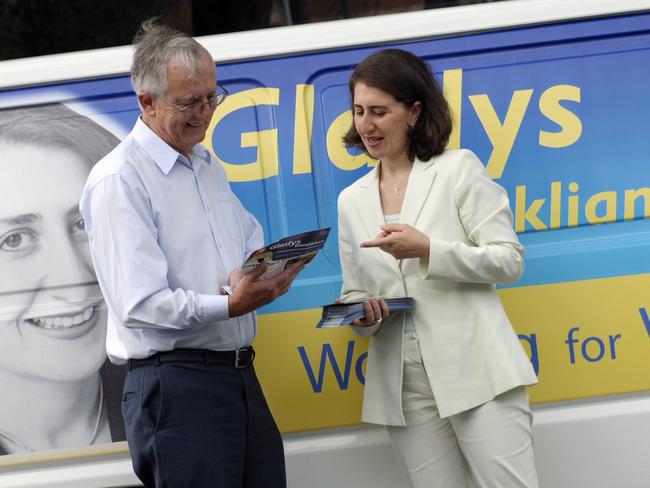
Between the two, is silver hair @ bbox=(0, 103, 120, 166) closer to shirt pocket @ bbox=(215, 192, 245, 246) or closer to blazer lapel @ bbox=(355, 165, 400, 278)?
shirt pocket @ bbox=(215, 192, 245, 246)

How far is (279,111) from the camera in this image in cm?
307

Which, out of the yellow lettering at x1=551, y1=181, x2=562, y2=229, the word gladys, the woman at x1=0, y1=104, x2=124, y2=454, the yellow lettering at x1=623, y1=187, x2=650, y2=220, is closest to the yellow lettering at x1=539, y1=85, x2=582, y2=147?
the word gladys

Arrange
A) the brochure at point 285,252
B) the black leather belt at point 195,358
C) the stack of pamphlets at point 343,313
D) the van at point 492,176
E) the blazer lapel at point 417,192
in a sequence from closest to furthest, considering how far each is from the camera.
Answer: the brochure at point 285,252 < the black leather belt at point 195,358 < the stack of pamphlets at point 343,313 < the blazer lapel at point 417,192 < the van at point 492,176

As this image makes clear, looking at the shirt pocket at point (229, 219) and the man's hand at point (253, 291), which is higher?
the shirt pocket at point (229, 219)

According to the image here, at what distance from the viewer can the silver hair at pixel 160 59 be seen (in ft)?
7.91

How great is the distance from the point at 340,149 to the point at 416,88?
425 millimetres

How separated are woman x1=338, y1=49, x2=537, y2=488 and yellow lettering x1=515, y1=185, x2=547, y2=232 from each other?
1.19ft

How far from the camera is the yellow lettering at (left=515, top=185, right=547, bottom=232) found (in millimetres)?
3031

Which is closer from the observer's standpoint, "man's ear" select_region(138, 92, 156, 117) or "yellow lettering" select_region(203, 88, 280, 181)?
"man's ear" select_region(138, 92, 156, 117)

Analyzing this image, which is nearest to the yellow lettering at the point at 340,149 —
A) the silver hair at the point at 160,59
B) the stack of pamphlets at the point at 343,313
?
the stack of pamphlets at the point at 343,313

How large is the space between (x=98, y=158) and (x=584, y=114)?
4.86 feet

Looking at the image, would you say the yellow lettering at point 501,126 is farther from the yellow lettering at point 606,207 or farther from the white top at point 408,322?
the white top at point 408,322

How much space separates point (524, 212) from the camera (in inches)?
120

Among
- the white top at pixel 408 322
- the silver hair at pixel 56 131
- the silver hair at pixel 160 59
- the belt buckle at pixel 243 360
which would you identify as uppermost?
the silver hair at pixel 160 59
